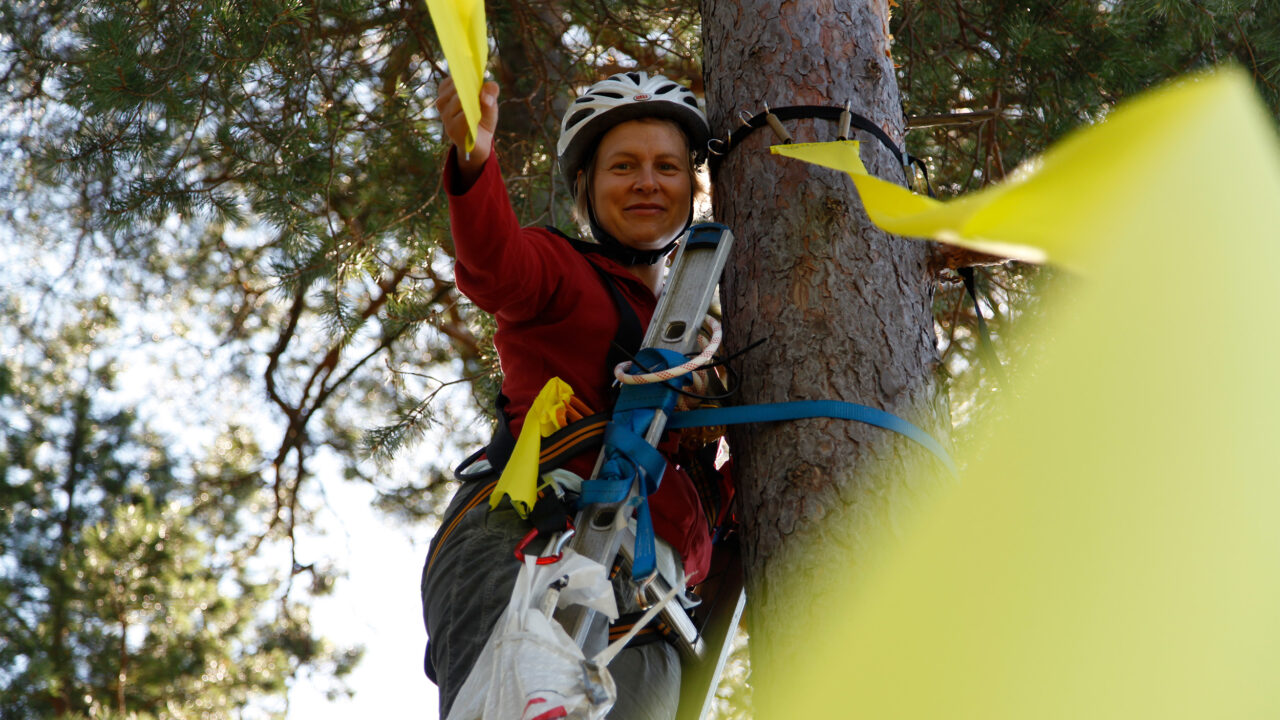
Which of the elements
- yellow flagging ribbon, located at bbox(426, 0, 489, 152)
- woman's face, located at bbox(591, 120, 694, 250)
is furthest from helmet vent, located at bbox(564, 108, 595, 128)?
yellow flagging ribbon, located at bbox(426, 0, 489, 152)

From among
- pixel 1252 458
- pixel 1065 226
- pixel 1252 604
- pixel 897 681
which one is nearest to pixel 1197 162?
pixel 1065 226

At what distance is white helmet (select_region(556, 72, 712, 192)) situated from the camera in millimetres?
2559

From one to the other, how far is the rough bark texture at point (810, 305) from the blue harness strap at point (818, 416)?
0.07 ft

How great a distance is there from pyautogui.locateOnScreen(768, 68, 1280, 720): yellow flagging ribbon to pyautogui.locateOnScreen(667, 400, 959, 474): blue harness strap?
0.60m

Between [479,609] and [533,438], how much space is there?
1.07ft

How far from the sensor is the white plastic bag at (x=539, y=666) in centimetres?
143

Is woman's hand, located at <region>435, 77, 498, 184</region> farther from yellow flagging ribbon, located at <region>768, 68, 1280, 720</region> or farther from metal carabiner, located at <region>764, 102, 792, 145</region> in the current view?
yellow flagging ribbon, located at <region>768, 68, 1280, 720</region>

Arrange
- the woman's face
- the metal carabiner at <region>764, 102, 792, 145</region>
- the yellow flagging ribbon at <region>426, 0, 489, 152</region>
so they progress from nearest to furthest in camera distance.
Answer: the yellow flagging ribbon at <region>426, 0, 489, 152</region>
the metal carabiner at <region>764, 102, 792, 145</region>
the woman's face

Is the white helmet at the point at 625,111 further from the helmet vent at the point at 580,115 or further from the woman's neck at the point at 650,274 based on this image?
the woman's neck at the point at 650,274

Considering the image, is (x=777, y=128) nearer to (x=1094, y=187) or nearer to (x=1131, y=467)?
(x=1094, y=187)

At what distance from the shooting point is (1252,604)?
3.73ft

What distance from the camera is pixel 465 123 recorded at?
1843mm

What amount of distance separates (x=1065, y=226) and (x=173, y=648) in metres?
6.60

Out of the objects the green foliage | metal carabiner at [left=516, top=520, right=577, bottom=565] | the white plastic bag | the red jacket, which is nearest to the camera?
the white plastic bag
